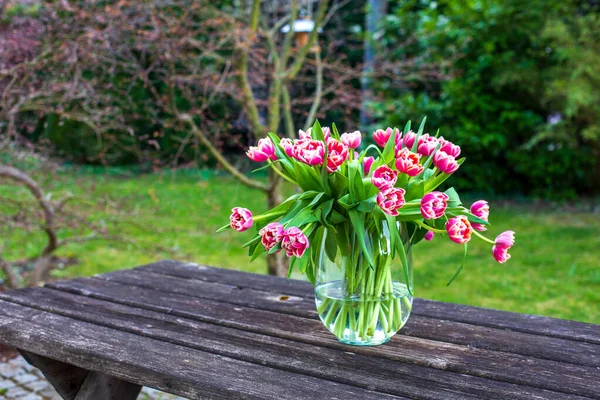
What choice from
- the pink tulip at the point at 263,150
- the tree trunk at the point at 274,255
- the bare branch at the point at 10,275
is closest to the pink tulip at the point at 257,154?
the pink tulip at the point at 263,150

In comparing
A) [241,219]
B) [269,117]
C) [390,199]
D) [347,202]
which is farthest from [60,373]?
[269,117]

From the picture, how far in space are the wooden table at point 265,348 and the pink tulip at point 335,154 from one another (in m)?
0.53

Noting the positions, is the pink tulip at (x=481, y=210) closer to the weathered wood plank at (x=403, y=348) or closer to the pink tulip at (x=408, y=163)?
the pink tulip at (x=408, y=163)

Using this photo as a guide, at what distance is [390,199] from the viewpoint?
4.99 ft

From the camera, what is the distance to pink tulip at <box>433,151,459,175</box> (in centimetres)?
164

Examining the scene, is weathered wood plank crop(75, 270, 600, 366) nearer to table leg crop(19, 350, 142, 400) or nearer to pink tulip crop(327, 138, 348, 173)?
table leg crop(19, 350, 142, 400)

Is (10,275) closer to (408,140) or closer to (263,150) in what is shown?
(263,150)

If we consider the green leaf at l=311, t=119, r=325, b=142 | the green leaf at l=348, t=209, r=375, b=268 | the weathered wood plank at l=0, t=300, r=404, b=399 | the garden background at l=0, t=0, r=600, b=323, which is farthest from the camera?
the garden background at l=0, t=0, r=600, b=323

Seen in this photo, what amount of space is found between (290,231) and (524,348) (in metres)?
0.80

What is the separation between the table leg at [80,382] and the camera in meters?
2.04

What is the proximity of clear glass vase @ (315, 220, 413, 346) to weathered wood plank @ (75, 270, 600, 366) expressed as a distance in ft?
0.57

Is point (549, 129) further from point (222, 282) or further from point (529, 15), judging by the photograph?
point (222, 282)

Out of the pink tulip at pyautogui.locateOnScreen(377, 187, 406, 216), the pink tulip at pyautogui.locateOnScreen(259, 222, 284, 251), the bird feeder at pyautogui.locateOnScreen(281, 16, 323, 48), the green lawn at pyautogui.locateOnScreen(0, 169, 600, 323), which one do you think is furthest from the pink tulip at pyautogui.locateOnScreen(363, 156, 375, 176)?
the bird feeder at pyautogui.locateOnScreen(281, 16, 323, 48)

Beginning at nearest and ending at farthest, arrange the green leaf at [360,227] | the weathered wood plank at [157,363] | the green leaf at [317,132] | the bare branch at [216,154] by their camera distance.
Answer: the weathered wood plank at [157,363], the green leaf at [360,227], the green leaf at [317,132], the bare branch at [216,154]
